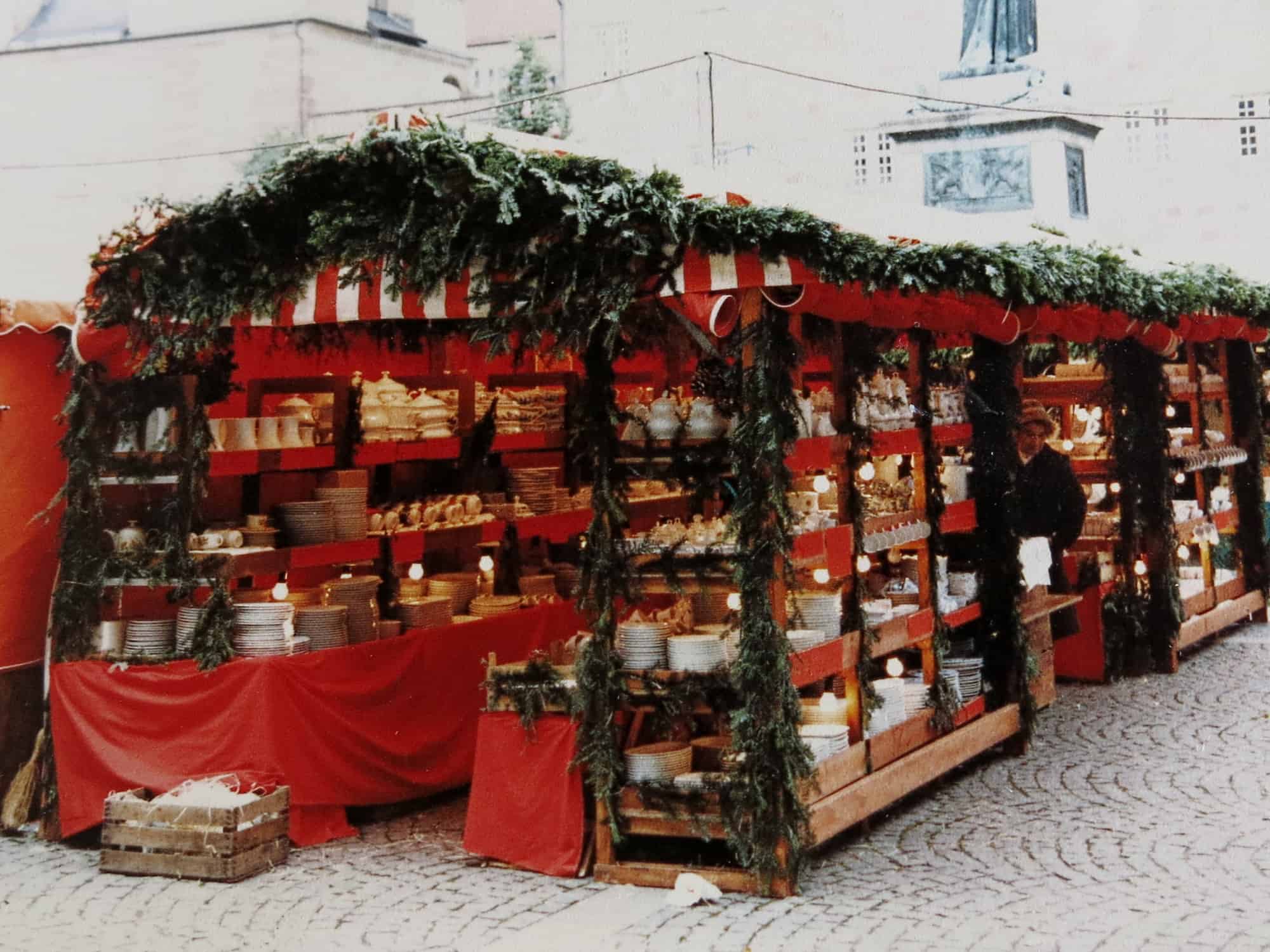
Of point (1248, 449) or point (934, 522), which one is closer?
point (934, 522)

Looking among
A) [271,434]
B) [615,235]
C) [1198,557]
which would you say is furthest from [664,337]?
[1198,557]

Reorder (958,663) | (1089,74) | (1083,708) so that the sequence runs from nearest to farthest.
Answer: (958,663) → (1083,708) → (1089,74)

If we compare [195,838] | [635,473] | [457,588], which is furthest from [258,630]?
[635,473]

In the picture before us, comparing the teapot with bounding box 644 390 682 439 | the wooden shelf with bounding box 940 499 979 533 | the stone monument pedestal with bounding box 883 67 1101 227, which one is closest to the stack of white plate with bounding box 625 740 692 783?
the teapot with bounding box 644 390 682 439

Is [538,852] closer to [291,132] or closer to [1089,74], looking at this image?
[1089,74]

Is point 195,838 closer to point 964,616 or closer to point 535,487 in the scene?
point 535,487

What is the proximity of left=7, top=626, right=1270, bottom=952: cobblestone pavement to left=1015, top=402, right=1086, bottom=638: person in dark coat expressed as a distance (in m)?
2.27

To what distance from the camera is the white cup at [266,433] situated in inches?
317

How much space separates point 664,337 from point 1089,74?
24696mm

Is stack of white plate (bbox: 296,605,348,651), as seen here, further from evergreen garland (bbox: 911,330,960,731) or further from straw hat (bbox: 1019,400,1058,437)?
straw hat (bbox: 1019,400,1058,437)

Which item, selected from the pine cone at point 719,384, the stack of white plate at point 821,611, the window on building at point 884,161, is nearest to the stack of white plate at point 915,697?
the stack of white plate at point 821,611

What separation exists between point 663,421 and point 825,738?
1.63 metres

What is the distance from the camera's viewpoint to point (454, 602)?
30.0 feet

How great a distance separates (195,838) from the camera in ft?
22.0
